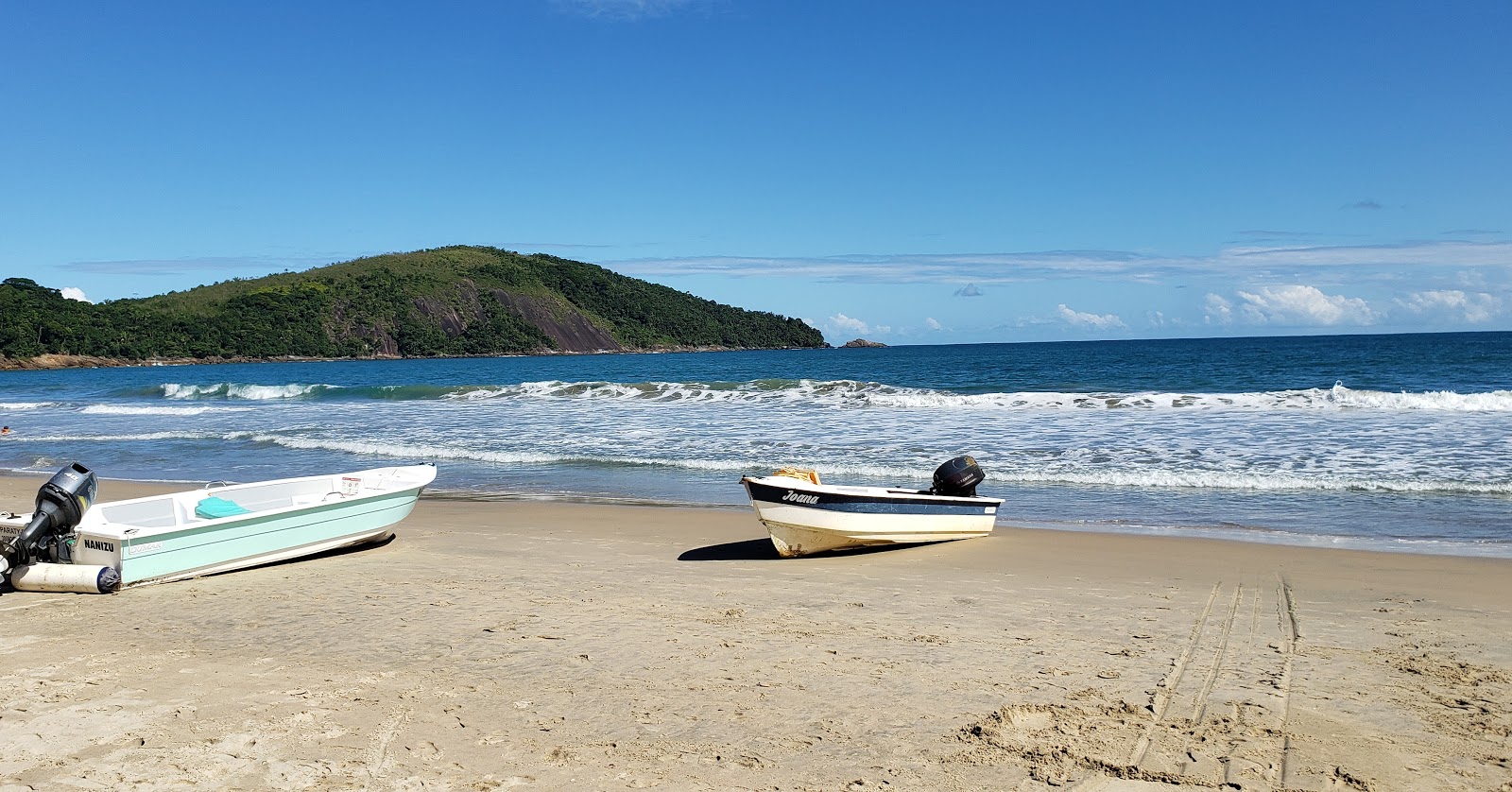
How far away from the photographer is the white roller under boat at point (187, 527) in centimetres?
815

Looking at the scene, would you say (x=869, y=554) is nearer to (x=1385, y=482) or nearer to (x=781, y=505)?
(x=781, y=505)

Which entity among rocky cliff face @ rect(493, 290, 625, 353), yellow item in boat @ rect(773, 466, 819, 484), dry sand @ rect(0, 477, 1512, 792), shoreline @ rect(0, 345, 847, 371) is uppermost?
rocky cliff face @ rect(493, 290, 625, 353)

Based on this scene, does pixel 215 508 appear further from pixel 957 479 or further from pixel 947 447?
pixel 947 447

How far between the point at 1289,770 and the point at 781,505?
5.49 metres

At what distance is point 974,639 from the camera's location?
646 cm

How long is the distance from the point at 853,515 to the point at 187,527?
5920mm

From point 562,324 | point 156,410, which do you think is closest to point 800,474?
point 156,410

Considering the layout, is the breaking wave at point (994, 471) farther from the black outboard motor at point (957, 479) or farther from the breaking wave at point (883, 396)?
the breaking wave at point (883, 396)

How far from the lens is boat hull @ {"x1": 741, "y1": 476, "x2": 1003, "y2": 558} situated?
9.39 meters

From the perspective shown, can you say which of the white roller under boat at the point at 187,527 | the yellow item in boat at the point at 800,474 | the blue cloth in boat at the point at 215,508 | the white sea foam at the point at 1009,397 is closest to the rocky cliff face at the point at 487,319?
the white sea foam at the point at 1009,397

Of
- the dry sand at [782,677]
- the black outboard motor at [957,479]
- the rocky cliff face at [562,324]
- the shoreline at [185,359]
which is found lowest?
the dry sand at [782,677]

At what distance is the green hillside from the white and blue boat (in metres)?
109

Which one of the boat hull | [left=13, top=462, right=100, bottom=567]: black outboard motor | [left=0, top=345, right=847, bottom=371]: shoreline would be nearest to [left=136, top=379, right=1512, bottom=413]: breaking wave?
the boat hull

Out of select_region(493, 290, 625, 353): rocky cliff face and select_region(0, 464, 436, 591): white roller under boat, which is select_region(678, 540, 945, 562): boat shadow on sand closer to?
select_region(0, 464, 436, 591): white roller under boat
